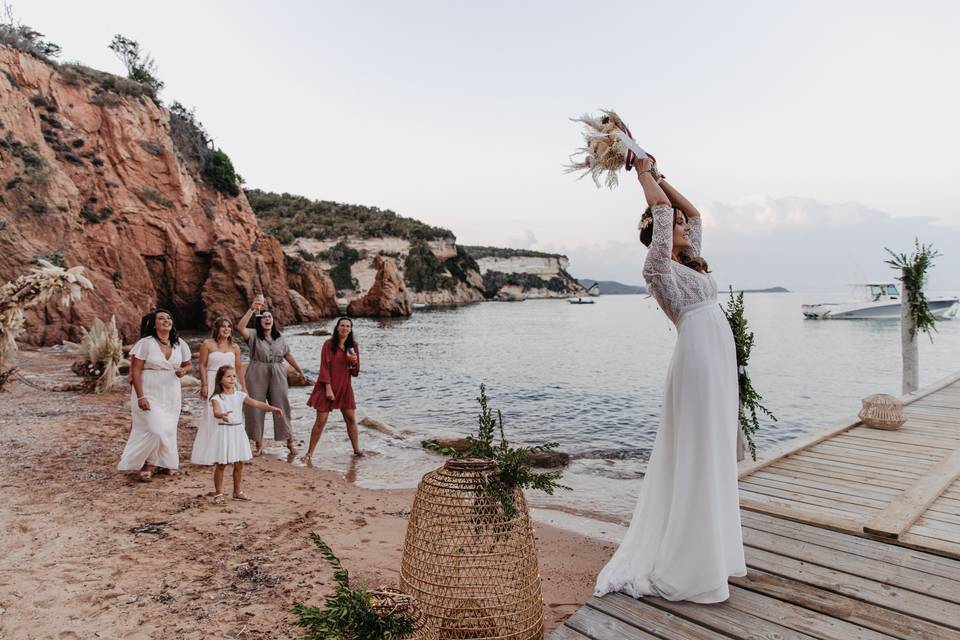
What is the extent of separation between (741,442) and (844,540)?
213 cm

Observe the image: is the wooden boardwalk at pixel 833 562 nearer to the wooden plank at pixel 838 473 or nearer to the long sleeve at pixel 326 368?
the wooden plank at pixel 838 473

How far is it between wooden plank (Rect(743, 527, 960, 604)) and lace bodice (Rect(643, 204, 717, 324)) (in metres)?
2.01

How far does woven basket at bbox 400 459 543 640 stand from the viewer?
3193mm

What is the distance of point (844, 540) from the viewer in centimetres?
423

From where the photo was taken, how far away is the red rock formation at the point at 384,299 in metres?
58.6

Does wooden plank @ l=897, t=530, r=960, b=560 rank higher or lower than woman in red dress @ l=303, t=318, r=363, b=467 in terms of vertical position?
lower

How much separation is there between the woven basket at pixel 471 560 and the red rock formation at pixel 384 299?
184ft

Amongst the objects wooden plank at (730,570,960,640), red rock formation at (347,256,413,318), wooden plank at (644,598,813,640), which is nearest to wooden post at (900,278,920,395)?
wooden plank at (730,570,960,640)

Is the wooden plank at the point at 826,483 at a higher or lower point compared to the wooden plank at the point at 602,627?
lower

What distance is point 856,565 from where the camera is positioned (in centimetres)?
381

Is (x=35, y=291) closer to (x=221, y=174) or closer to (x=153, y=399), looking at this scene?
(x=153, y=399)

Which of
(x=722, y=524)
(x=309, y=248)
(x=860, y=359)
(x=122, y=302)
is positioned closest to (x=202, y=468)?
(x=722, y=524)

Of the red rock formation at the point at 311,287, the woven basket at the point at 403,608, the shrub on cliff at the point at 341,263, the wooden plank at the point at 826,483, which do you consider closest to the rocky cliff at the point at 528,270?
the shrub on cliff at the point at 341,263

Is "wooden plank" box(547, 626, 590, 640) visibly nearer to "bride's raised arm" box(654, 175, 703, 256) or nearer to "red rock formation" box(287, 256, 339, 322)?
"bride's raised arm" box(654, 175, 703, 256)
